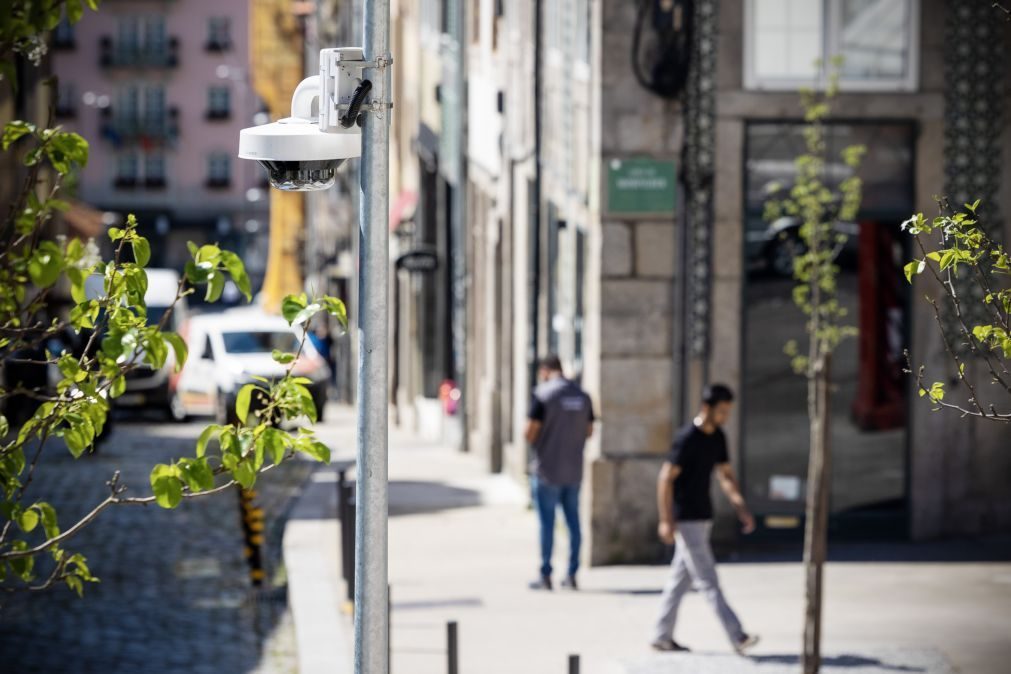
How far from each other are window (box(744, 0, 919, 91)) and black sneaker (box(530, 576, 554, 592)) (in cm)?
435

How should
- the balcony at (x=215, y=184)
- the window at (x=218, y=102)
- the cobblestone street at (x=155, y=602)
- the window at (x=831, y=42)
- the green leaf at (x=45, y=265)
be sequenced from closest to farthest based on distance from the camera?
the green leaf at (x=45, y=265) < the cobblestone street at (x=155, y=602) < the window at (x=831, y=42) < the window at (x=218, y=102) < the balcony at (x=215, y=184)

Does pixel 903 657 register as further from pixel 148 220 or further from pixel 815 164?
pixel 148 220

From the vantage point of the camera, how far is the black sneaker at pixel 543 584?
1497cm

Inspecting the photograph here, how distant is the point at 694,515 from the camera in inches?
485

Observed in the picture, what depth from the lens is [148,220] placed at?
92.2 metres

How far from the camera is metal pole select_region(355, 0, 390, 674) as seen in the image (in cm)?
777

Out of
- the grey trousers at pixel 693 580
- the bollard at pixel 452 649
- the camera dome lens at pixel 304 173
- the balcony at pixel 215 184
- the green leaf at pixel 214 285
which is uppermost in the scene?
the camera dome lens at pixel 304 173

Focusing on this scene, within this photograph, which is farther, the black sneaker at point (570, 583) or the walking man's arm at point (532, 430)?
the black sneaker at point (570, 583)

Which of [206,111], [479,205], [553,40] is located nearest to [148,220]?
[206,111]

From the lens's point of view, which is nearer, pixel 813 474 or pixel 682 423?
pixel 813 474

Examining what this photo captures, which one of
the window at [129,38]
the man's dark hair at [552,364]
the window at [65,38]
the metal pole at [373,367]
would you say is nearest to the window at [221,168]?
the window at [129,38]

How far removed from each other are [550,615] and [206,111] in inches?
3154

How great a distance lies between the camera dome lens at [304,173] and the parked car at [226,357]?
22.0 meters

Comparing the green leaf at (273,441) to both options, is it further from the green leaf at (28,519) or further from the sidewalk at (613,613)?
the sidewalk at (613,613)
